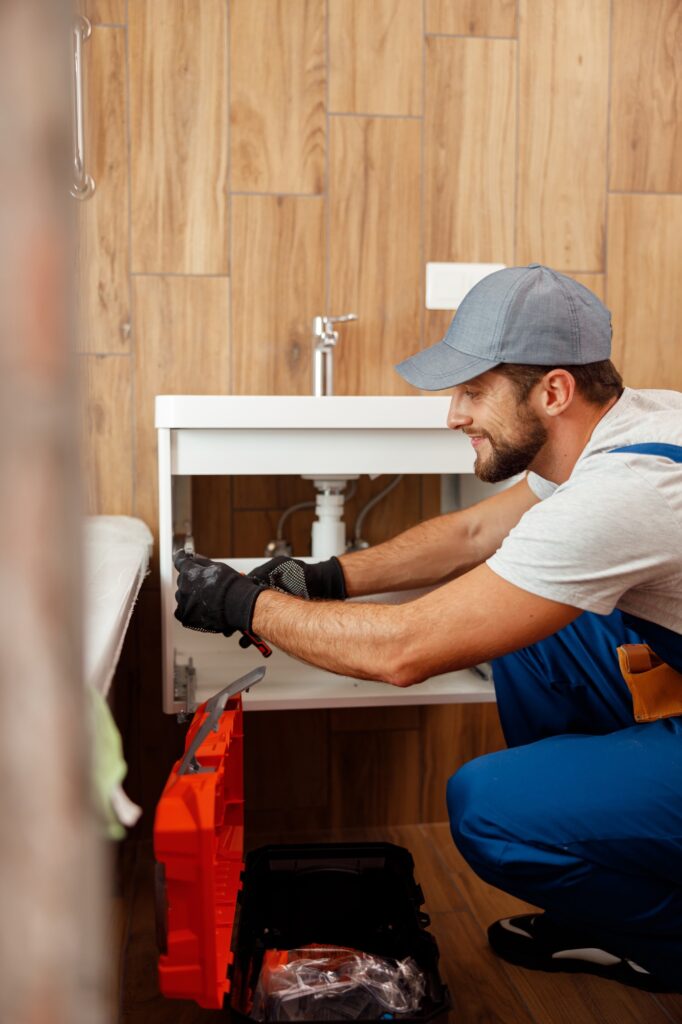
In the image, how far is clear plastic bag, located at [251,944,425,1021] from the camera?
1148 millimetres

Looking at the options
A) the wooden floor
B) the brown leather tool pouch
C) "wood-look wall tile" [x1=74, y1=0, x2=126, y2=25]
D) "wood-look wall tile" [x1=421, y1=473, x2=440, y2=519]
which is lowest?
the wooden floor

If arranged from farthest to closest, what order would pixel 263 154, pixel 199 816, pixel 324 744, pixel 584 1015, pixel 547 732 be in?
1. pixel 324 744
2. pixel 263 154
3. pixel 547 732
4. pixel 584 1015
5. pixel 199 816

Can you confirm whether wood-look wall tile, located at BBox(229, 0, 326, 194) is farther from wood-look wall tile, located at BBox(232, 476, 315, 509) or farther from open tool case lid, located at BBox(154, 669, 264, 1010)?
open tool case lid, located at BBox(154, 669, 264, 1010)

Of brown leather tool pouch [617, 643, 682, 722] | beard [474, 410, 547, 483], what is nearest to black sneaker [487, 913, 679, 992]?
brown leather tool pouch [617, 643, 682, 722]

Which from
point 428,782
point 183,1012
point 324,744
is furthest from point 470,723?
point 183,1012

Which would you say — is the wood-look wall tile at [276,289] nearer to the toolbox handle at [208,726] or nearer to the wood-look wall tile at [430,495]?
the wood-look wall tile at [430,495]

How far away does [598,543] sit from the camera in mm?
1075

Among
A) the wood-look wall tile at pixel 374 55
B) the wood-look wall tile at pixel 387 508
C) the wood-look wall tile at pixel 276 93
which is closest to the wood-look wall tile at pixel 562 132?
the wood-look wall tile at pixel 374 55

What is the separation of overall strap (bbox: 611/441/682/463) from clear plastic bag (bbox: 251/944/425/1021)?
0.72 meters

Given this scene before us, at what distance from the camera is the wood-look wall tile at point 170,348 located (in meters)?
1.91

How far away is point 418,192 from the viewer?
6.44 feet

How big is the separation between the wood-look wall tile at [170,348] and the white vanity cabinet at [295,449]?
0.38 m

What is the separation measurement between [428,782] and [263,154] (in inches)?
54.2

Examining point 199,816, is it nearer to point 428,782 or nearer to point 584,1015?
point 584,1015
